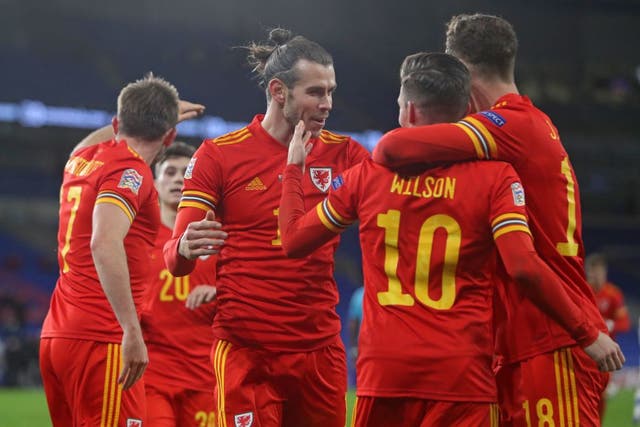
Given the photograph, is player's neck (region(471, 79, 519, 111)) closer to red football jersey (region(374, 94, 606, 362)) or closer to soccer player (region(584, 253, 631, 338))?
red football jersey (region(374, 94, 606, 362))

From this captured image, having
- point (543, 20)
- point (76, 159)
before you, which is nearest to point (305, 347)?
point (76, 159)

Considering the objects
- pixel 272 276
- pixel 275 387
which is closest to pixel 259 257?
pixel 272 276

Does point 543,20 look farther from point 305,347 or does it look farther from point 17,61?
point 305,347

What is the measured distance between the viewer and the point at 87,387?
427cm

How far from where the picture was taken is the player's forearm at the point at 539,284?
309cm

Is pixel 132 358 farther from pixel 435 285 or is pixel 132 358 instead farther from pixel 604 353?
pixel 604 353

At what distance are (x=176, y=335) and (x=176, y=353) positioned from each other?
0.33 ft

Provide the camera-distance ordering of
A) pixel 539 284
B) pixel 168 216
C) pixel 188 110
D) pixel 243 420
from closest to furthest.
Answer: pixel 539 284 < pixel 243 420 < pixel 188 110 < pixel 168 216

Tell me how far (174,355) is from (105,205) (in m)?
1.30

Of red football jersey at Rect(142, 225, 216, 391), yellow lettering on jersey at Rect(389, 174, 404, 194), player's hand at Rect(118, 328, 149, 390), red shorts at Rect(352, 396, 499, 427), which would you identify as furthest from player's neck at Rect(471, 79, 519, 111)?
red football jersey at Rect(142, 225, 216, 391)

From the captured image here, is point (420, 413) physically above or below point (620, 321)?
A: above

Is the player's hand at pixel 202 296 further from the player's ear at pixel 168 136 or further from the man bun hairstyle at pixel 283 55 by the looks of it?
the man bun hairstyle at pixel 283 55

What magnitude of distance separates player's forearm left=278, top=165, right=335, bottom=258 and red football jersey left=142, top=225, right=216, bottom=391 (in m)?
1.91

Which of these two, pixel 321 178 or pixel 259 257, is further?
pixel 321 178
